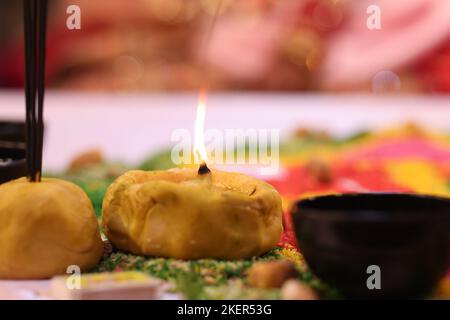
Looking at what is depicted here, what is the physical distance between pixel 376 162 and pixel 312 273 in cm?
93

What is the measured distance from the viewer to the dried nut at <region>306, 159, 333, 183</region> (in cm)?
152

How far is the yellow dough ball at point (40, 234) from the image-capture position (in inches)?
28.8

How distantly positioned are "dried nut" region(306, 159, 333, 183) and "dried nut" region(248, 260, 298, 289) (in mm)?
847

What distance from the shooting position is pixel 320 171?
1526 mm

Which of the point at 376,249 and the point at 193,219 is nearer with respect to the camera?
the point at 376,249

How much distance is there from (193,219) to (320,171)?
0.83 meters

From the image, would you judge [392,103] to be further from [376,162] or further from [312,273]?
[312,273]

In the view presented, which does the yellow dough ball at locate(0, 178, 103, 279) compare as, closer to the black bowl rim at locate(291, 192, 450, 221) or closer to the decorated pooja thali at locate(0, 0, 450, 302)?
the decorated pooja thali at locate(0, 0, 450, 302)

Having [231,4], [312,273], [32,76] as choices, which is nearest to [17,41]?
[231,4]

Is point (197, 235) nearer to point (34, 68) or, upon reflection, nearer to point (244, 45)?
point (34, 68)

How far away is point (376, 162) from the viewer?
156 centimetres

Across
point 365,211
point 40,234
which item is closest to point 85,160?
point 40,234

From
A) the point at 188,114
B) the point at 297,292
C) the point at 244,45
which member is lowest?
the point at 297,292

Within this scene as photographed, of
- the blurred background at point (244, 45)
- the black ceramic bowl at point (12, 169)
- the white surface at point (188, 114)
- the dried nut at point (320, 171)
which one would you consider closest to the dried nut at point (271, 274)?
the black ceramic bowl at point (12, 169)
